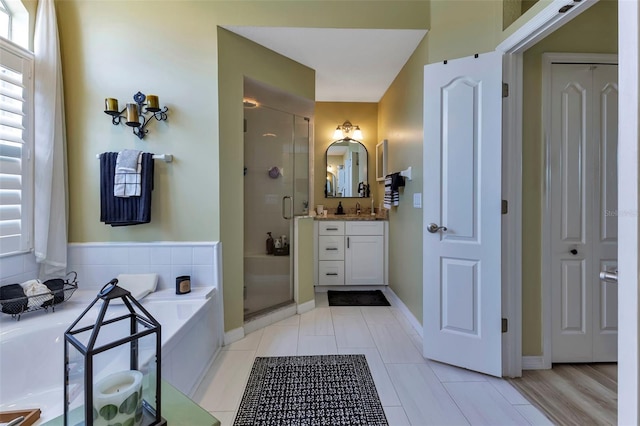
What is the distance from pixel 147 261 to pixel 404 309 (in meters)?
2.36

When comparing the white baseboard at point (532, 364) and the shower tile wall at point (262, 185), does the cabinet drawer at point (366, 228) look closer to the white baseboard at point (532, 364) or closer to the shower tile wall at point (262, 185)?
the shower tile wall at point (262, 185)

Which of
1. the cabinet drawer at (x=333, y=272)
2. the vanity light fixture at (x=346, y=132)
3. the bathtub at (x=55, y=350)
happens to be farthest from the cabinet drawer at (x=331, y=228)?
the bathtub at (x=55, y=350)

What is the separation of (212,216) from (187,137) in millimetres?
638

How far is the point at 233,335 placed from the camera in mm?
2273

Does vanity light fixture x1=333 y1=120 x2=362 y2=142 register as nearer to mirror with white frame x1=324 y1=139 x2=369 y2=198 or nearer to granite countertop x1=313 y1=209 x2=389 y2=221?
mirror with white frame x1=324 y1=139 x2=369 y2=198

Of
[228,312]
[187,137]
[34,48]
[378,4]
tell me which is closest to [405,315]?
[228,312]

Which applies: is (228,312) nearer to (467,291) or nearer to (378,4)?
(467,291)

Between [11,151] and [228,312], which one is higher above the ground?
[11,151]

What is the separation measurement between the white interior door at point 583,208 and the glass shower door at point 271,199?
6.98ft

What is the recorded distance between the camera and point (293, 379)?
5.89 feet

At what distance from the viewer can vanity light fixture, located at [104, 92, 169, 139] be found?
6.64 feet

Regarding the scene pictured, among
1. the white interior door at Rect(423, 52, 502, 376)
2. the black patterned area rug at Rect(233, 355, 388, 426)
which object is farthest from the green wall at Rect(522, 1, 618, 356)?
the black patterned area rug at Rect(233, 355, 388, 426)

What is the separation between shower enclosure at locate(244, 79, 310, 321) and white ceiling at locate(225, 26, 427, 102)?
0.45 meters

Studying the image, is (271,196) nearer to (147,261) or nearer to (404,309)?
(147,261)
